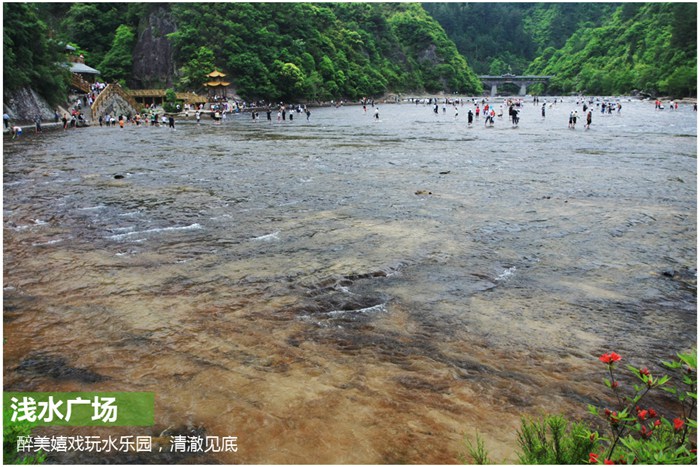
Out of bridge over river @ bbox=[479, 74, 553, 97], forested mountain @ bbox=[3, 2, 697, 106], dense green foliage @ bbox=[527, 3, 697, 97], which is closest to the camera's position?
forested mountain @ bbox=[3, 2, 697, 106]

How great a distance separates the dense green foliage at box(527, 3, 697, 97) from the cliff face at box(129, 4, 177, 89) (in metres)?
83.5

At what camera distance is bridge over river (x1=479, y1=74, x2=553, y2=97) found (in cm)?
16360

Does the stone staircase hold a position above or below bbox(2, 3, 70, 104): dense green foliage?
below

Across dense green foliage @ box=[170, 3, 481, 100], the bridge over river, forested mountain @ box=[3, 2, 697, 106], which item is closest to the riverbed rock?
forested mountain @ box=[3, 2, 697, 106]

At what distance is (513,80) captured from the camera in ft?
545

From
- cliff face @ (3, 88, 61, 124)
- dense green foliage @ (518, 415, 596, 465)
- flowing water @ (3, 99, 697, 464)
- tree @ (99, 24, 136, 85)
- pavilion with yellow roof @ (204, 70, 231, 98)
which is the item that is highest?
tree @ (99, 24, 136, 85)

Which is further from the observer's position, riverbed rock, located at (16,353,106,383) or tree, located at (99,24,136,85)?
tree, located at (99,24,136,85)

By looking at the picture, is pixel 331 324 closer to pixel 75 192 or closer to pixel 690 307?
pixel 690 307

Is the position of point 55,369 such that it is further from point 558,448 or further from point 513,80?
point 513,80

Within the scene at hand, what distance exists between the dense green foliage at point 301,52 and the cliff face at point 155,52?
6.42ft

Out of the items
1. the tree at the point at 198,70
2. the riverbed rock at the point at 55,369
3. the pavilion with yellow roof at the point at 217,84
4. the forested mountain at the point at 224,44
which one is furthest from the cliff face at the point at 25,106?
the riverbed rock at the point at 55,369

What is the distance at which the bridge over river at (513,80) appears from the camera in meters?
164

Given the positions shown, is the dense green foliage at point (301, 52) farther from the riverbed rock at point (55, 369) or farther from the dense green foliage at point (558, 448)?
the dense green foliage at point (558, 448)

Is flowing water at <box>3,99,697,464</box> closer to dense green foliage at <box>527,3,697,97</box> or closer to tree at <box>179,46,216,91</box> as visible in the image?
tree at <box>179,46,216,91</box>
